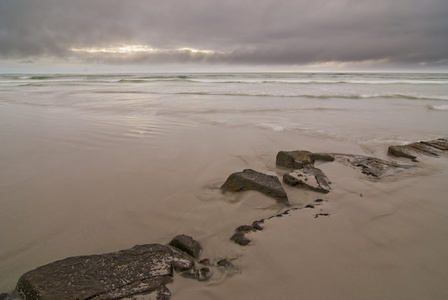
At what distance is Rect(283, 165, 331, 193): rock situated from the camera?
3.32 m

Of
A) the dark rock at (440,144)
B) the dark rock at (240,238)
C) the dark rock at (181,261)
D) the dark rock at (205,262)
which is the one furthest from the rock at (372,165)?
the dark rock at (181,261)

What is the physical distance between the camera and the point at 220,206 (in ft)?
9.84

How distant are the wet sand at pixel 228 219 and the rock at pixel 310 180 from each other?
109 mm

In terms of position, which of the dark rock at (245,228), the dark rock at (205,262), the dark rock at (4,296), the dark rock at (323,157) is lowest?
the dark rock at (205,262)

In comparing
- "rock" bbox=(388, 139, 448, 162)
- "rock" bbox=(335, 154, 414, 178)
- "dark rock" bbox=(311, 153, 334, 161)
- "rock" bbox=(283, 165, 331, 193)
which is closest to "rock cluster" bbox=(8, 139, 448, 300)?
"rock" bbox=(283, 165, 331, 193)

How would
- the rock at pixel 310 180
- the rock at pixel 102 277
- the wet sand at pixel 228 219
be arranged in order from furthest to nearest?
1. the rock at pixel 310 180
2. the wet sand at pixel 228 219
3. the rock at pixel 102 277

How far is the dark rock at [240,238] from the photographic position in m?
2.32

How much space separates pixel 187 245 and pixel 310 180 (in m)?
1.96

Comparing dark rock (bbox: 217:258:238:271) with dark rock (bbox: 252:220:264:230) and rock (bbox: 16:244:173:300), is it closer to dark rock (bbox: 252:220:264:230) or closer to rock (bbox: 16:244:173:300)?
rock (bbox: 16:244:173:300)

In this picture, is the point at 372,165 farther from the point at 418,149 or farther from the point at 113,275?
the point at 113,275

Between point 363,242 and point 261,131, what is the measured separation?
4.43 metres

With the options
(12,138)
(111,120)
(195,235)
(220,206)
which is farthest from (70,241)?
(111,120)

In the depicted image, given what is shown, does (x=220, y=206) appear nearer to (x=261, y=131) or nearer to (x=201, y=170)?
(x=201, y=170)

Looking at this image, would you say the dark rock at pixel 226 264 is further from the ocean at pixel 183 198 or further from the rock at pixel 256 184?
the rock at pixel 256 184
